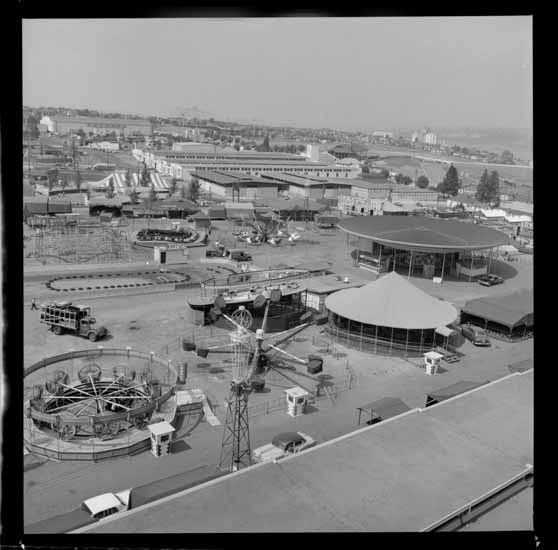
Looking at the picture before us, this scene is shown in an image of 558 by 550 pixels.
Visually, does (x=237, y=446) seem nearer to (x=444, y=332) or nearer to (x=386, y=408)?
(x=386, y=408)

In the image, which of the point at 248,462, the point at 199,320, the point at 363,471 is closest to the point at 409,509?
the point at 363,471

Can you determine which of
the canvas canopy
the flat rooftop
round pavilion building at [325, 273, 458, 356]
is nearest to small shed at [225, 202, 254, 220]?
the canvas canopy

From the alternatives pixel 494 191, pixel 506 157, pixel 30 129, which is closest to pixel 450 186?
pixel 494 191

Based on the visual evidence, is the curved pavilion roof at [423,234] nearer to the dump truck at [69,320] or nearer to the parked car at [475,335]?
the parked car at [475,335]

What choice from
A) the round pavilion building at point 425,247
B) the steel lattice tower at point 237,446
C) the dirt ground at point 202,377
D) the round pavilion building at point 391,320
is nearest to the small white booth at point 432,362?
the dirt ground at point 202,377

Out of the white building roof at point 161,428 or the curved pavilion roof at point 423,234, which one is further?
the curved pavilion roof at point 423,234

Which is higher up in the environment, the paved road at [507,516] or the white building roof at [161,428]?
the paved road at [507,516]

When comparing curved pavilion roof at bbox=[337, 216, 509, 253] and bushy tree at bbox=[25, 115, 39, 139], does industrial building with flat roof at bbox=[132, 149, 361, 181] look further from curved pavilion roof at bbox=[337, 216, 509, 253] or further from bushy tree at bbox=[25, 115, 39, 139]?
curved pavilion roof at bbox=[337, 216, 509, 253]
